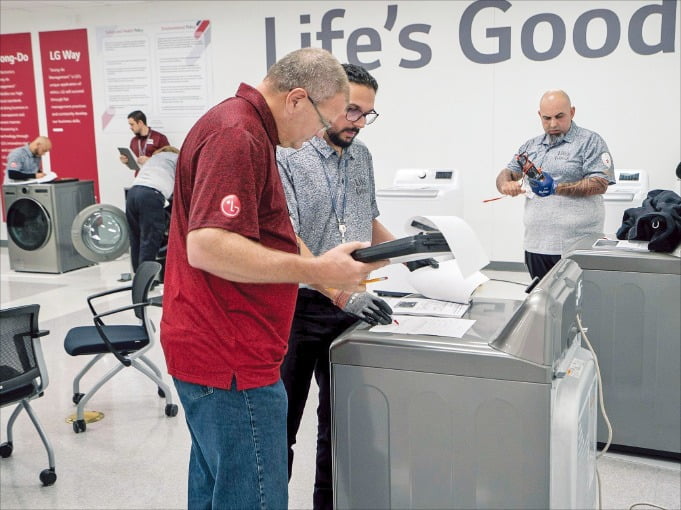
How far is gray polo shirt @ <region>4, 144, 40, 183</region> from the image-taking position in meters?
7.60

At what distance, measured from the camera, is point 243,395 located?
164cm

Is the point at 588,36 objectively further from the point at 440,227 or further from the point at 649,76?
the point at 440,227

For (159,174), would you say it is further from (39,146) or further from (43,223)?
(39,146)

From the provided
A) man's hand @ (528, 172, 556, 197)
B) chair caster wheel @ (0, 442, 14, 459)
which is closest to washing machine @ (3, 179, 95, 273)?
chair caster wheel @ (0, 442, 14, 459)

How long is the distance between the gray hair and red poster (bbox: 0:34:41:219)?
827cm

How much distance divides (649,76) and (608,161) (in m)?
2.92

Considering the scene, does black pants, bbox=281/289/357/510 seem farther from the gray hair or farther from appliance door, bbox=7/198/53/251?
appliance door, bbox=7/198/53/251

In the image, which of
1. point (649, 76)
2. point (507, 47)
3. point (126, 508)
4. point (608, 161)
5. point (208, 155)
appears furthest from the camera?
point (507, 47)

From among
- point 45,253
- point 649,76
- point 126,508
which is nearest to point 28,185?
point 45,253

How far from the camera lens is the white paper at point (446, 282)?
6.76 feet

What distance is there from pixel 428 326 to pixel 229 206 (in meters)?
0.68

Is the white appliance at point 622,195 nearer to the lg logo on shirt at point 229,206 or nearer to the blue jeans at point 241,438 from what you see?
the blue jeans at point 241,438

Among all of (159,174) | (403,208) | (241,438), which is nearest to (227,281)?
(241,438)

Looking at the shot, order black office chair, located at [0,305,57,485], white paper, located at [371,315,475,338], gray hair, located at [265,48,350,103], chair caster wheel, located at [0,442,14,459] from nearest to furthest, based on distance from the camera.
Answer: gray hair, located at [265,48,350,103] < white paper, located at [371,315,475,338] < black office chair, located at [0,305,57,485] < chair caster wheel, located at [0,442,14,459]
